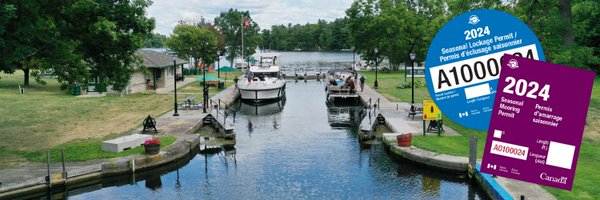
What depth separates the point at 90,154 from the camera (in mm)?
20641

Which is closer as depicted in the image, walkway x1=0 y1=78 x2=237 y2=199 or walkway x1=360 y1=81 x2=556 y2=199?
walkway x1=360 y1=81 x2=556 y2=199

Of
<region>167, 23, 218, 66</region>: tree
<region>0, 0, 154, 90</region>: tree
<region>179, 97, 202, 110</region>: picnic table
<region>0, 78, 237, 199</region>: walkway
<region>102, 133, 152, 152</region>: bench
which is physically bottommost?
<region>0, 78, 237, 199</region>: walkway

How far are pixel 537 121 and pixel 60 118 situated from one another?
32.4m

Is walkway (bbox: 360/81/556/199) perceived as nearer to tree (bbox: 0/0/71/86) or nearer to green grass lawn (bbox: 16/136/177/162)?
green grass lawn (bbox: 16/136/177/162)

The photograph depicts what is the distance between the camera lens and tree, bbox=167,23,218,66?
76.4m

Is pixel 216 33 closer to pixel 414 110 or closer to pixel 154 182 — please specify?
pixel 414 110

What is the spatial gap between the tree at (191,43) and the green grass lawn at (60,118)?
30512 mm

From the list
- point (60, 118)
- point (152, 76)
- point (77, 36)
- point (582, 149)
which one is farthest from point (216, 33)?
point (582, 149)

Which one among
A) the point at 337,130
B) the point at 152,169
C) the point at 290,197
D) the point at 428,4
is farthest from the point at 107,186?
the point at 428,4

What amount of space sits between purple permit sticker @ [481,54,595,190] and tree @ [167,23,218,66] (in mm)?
74284

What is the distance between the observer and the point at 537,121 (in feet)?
11.6

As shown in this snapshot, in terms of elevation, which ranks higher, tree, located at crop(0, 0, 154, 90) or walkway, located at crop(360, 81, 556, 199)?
tree, located at crop(0, 0, 154, 90)

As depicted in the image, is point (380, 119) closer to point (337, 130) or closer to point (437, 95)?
point (337, 130)

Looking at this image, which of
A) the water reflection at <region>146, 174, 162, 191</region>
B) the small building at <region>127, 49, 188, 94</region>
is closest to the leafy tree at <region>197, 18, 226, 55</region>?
the small building at <region>127, 49, 188, 94</region>
